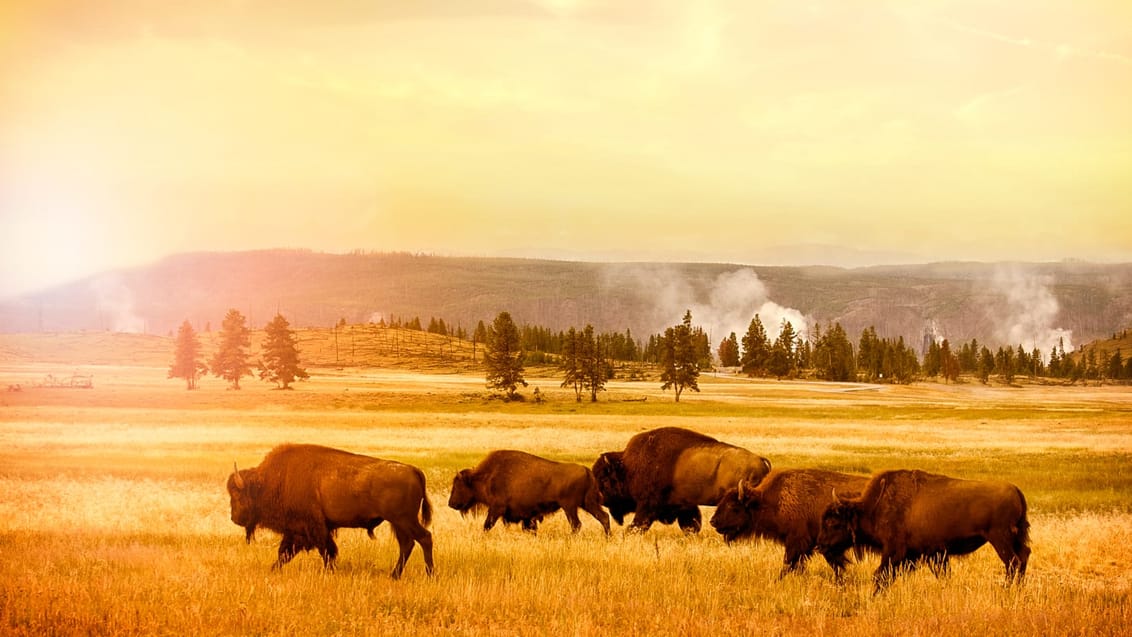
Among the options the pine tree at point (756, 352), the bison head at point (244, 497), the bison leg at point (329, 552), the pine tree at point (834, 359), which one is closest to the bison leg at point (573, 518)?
the bison leg at point (329, 552)

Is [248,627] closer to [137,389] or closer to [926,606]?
[926,606]

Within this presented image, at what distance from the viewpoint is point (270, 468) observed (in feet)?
40.0

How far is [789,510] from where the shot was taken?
12391 mm

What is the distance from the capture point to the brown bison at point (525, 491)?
614 inches

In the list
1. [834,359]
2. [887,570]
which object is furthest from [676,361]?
[887,570]

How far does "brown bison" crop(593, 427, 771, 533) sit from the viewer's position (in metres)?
15.3

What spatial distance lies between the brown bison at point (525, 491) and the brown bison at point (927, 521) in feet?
17.0

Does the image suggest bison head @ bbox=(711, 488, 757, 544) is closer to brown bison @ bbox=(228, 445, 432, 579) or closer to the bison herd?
the bison herd

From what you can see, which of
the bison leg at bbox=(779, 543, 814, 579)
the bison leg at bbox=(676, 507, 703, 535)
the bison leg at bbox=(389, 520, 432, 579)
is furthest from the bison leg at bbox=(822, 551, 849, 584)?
the bison leg at bbox=(389, 520, 432, 579)

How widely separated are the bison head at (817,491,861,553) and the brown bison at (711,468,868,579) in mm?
201

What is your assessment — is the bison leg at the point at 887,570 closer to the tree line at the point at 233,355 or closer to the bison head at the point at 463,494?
the bison head at the point at 463,494

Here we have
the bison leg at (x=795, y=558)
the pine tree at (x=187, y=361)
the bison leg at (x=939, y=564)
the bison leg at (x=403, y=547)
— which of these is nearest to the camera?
the bison leg at (x=403, y=547)

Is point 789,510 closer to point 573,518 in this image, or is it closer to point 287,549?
point 573,518

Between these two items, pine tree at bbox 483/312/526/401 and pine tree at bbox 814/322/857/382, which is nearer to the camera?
pine tree at bbox 483/312/526/401
